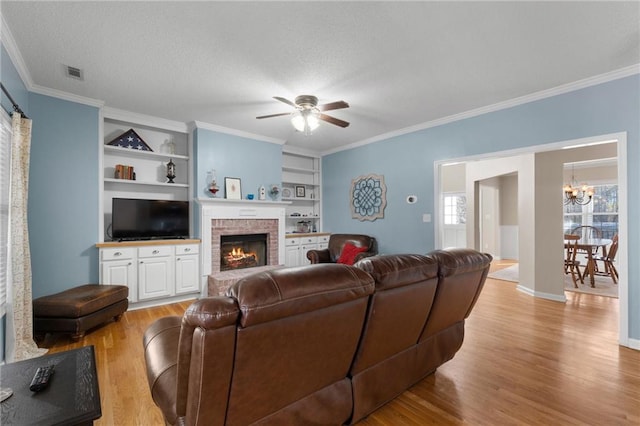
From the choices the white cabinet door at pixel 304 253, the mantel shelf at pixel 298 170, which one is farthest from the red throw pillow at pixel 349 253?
the mantel shelf at pixel 298 170

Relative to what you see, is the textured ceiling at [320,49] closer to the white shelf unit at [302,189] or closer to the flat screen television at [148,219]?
the flat screen television at [148,219]

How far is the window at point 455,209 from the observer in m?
8.52

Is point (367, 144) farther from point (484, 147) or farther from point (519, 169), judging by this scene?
point (519, 169)

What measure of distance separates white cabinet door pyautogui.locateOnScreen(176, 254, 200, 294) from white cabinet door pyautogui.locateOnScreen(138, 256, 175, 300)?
8 cm

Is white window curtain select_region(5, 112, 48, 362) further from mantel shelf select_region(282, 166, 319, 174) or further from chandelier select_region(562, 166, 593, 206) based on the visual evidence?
chandelier select_region(562, 166, 593, 206)

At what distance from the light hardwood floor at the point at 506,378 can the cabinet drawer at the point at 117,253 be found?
0.80 m

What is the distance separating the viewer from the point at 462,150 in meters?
4.21

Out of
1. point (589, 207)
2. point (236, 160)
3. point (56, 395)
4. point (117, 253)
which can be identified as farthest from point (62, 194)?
point (589, 207)

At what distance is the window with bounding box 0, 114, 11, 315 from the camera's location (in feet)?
7.89

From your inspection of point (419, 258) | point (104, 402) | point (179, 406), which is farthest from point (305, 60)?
point (104, 402)

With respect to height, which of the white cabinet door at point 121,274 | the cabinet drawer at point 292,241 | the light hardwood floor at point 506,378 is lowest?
the light hardwood floor at point 506,378

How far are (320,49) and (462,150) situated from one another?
8.81ft

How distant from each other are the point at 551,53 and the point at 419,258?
2412 millimetres

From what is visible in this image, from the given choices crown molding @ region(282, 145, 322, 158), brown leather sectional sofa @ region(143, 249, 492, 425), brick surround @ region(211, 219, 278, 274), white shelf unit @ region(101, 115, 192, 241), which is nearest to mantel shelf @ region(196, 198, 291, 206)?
brick surround @ region(211, 219, 278, 274)
